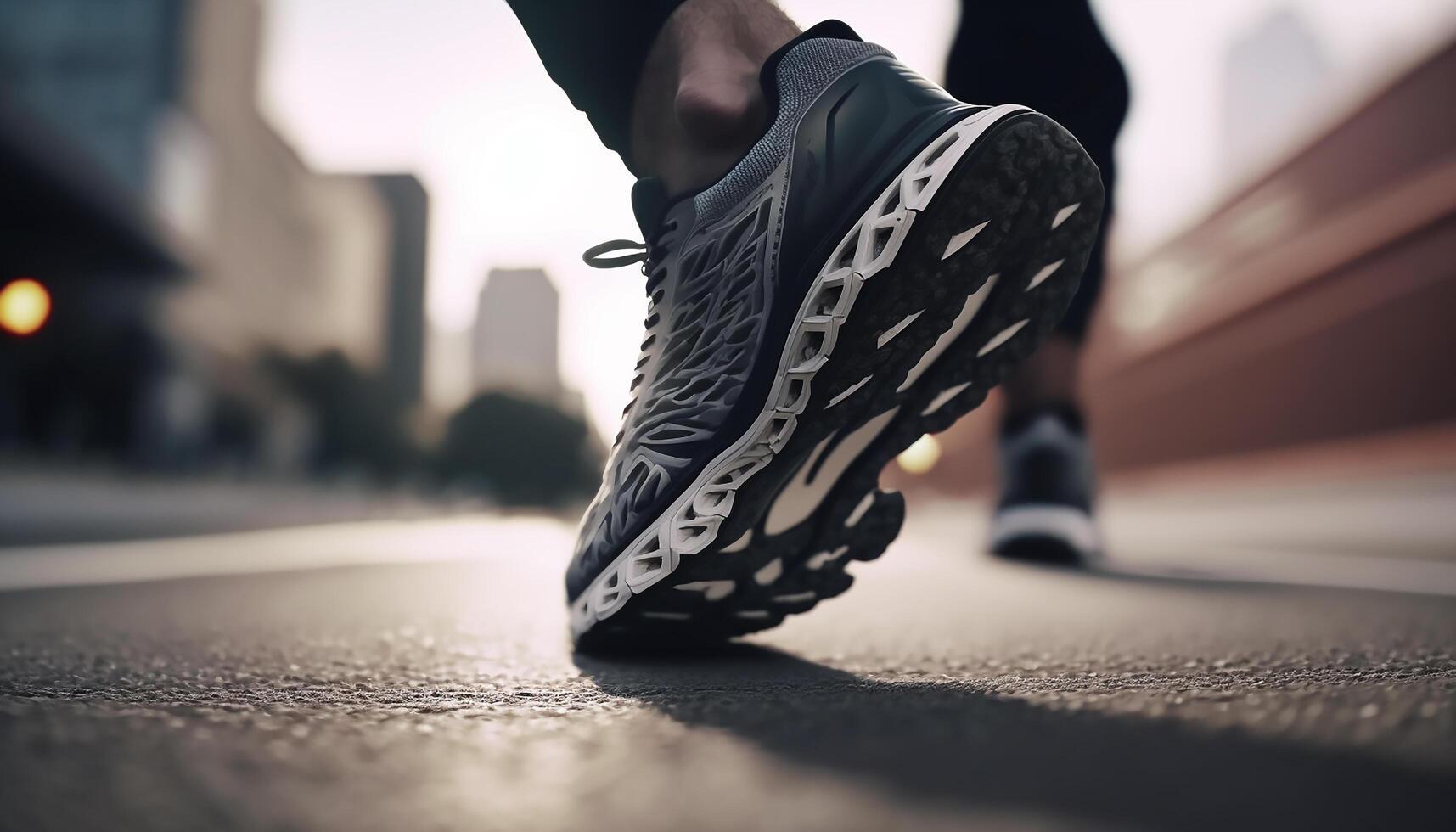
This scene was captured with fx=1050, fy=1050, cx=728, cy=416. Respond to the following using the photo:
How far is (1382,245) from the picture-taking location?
5023 millimetres

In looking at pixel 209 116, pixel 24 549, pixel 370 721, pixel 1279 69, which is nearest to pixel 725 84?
pixel 370 721

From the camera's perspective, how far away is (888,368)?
639 mm

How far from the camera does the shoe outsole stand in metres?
0.60

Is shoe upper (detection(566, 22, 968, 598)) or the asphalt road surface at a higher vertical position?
shoe upper (detection(566, 22, 968, 598))

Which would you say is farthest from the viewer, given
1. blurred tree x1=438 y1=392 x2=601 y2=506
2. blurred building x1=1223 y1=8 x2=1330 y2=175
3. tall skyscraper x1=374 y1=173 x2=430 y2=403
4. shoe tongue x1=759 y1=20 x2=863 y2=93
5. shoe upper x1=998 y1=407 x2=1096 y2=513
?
blurred building x1=1223 y1=8 x2=1330 y2=175

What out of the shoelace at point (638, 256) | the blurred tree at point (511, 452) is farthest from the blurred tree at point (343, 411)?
the shoelace at point (638, 256)

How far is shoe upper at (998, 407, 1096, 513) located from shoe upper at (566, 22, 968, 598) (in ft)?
2.76

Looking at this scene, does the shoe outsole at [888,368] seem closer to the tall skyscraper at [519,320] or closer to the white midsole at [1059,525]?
the white midsole at [1059,525]

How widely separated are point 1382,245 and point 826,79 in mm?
5351

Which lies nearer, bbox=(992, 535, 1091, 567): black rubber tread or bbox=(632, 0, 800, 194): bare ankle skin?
bbox=(632, 0, 800, 194): bare ankle skin

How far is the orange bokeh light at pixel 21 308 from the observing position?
2.46 meters

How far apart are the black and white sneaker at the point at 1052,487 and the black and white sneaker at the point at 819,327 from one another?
30.7 inches

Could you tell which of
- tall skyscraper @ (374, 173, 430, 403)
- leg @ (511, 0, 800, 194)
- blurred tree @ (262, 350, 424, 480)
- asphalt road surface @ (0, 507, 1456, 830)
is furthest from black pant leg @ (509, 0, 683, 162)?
tall skyscraper @ (374, 173, 430, 403)

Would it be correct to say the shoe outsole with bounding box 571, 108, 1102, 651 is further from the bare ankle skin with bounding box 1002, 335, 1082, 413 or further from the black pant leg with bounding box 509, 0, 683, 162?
the bare ankle skin with bounding box 1002, 335, 1082, 413
